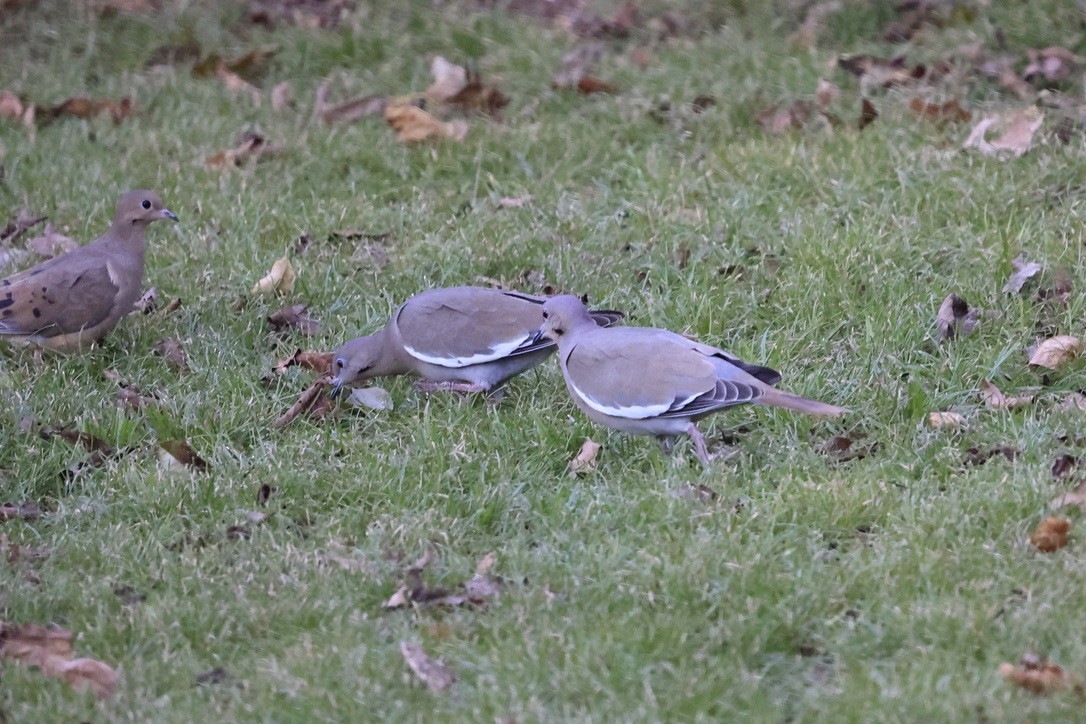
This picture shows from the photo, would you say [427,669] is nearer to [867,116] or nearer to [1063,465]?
[1063,465]

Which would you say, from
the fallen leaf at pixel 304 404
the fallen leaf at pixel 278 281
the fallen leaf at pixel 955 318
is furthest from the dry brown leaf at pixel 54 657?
the fallen leaf at pixel 955 318

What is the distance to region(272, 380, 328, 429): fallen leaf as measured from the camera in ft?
19.0

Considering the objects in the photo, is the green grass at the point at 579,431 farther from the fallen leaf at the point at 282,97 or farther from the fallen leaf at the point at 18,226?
the fallen leaf at the point at 18,226

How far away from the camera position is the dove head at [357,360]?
5965 millimetres

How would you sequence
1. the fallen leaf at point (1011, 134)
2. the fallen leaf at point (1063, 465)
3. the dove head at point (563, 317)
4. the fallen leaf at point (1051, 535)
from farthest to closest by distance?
1. the fallen leaf at point (1011, 134)
2. the dove head at point (563, 317)
3. the fallen leaf at point (1063, 465)
4. the fallen leaf at point (1051, 535)

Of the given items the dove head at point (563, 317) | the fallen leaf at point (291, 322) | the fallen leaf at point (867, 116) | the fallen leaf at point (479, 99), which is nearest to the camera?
the dove head at point (563, 317)

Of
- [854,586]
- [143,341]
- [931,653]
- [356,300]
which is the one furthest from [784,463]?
[143,341]

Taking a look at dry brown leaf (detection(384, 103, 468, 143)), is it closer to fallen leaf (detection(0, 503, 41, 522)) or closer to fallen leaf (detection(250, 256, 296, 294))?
fallen leaf (detection(250, 256, 296, 294))

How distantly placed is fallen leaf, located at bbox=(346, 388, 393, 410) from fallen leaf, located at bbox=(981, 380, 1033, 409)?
2396 mm

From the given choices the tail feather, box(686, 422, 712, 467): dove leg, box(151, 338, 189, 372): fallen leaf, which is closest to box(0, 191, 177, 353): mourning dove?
box(151, 338, 189, 372): fallen leaf

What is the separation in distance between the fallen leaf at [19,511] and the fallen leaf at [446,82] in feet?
14.3

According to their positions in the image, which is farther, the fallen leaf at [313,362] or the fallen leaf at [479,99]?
the fallen leaf at [479,99]

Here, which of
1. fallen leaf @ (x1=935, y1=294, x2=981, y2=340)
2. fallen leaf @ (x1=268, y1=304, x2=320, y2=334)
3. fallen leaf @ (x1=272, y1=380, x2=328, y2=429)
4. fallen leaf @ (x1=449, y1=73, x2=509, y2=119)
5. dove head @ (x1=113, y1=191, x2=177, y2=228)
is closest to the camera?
fallen leaf @ (x1=272, y1=380, x2=328, y2=429)

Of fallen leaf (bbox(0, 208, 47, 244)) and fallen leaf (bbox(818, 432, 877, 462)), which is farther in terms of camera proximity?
fallen leaf (bbox(0, 208, 47, 244))
